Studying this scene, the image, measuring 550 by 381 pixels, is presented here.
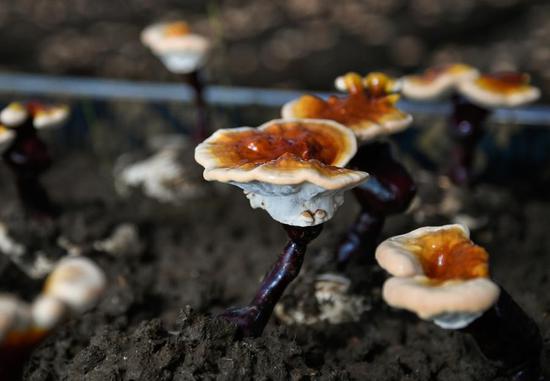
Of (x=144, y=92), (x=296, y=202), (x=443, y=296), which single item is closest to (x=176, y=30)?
(x=144, y=92)

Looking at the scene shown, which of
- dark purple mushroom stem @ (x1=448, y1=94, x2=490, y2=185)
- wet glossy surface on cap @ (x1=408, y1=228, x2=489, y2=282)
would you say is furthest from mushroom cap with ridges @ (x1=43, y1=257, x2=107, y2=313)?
dark purple mushroom stem @ (x1=448, y1=94, x2=490, y2=185)

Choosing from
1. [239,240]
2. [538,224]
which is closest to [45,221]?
[239,240]

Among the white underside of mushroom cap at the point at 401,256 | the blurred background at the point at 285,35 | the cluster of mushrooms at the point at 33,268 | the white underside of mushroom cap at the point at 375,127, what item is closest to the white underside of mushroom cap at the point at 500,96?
the white underside of mushroom cap at the point at 375,127

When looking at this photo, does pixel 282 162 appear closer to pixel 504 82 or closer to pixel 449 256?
pixel 449 256

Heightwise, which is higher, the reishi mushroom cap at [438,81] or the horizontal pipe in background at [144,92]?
the reishi mushroom cap at [438,81]

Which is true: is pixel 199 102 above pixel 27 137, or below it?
below

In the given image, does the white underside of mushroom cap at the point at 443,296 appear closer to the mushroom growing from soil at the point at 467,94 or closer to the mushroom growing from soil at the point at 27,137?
the mushroom growing from soil at the point at 467,94
